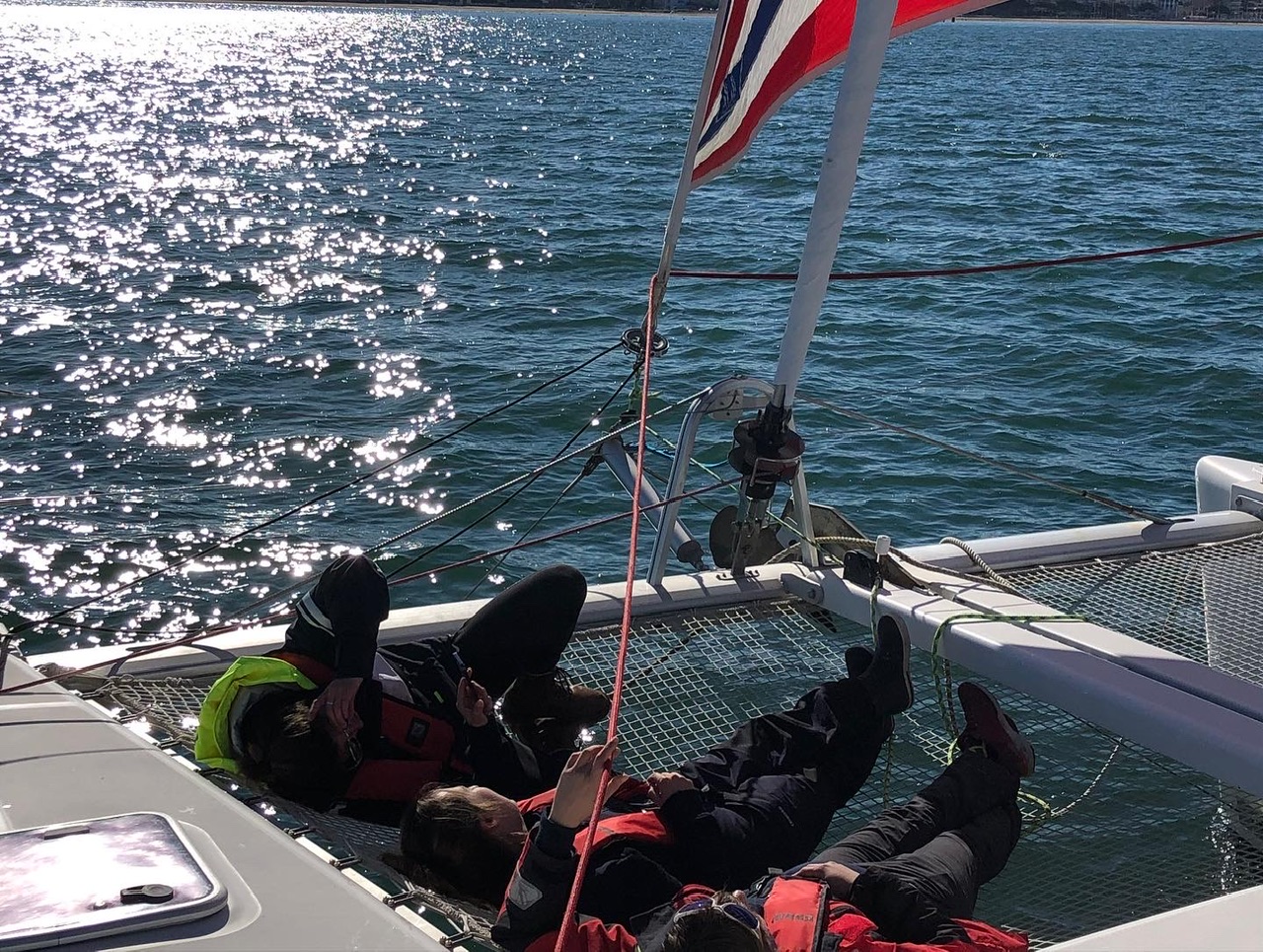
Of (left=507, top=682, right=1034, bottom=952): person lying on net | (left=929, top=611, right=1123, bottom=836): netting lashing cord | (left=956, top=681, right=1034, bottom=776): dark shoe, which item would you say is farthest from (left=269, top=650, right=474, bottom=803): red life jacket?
(left=929, top=611, right=1123, bottom=836): netting lashing cord

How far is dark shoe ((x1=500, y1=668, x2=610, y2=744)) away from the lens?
3.35 meters

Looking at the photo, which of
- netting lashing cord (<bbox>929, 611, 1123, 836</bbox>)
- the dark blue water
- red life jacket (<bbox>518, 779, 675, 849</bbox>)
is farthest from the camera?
the dark blue water

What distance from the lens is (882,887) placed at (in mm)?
2496

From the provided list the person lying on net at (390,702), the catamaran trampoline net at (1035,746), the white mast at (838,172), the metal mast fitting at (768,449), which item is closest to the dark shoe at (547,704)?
the person lying on net at (390,702)

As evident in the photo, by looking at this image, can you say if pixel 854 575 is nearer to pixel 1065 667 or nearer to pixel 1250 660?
pixel 1065 667

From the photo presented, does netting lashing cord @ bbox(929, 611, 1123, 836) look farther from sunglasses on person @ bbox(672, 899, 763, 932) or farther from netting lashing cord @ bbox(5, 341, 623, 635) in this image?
netting lashing cord @ bbox(5, 341, 623, 635)

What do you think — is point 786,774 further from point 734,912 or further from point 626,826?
point 734,912

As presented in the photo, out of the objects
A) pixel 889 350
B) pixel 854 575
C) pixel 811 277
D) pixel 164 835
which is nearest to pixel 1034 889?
pixel 854 575

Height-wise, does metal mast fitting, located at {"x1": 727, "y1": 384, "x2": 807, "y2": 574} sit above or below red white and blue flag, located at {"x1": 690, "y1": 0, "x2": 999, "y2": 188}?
below

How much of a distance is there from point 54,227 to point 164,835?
14350 millimetres

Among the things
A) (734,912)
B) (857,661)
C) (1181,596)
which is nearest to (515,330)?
(1181,596)

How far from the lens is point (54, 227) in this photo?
1472 cm

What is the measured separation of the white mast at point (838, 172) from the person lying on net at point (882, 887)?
1.12 metres

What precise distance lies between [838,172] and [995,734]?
150 centimetres
